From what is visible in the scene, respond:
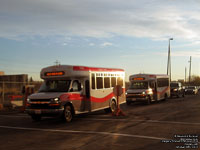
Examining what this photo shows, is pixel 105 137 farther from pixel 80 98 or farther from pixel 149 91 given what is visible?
pixel 149 91

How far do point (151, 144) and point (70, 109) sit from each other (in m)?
6.20

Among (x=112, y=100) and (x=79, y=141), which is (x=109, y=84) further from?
(x=79, y=141)

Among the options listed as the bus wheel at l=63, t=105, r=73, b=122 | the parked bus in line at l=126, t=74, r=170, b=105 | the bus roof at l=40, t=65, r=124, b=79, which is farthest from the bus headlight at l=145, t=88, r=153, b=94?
the bus wheel at l=63, t=105, r=73, b=122

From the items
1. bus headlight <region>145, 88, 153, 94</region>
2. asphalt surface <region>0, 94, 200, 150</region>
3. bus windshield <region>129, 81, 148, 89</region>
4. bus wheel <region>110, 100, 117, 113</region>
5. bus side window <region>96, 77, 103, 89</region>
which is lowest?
asphalt surface <region>0, 94, 200, 150</region>

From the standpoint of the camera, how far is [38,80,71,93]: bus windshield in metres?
13.9

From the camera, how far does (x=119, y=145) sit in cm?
818

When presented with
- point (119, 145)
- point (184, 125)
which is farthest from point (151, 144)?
point (184, 125)

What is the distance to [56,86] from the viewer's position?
46.3 ft

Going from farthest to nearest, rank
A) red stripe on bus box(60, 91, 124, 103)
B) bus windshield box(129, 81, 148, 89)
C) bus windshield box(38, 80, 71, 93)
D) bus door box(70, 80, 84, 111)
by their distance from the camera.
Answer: bus windshield box(129, 81, 148, 89), bus door box(70, 80, 84, 111), bus windshield box(38, 80, 71, 93), red stripe on bus box(60, 91, 124, 103)

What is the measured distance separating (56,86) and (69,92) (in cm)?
86

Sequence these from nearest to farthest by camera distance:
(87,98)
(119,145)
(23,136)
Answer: (119,145), (23,136), (87,98)

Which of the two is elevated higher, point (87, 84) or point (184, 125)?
point (87, 84)

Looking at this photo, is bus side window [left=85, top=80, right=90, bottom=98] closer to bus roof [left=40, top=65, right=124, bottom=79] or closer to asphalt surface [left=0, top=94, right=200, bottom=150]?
bus roof [left=40, top=65, right=124, bottom=79]

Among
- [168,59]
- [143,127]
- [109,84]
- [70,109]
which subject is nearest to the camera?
[143,127]
